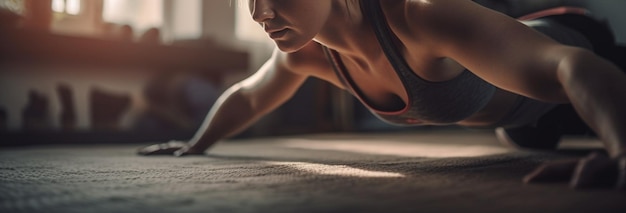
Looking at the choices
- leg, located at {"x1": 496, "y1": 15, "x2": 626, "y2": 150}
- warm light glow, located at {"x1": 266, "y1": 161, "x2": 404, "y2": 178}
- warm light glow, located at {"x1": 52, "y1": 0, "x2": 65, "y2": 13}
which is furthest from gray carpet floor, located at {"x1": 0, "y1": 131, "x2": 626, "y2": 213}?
warm light glow, located at {"x1": 52, "y1": 0, "x2": 65, "y2": 13}

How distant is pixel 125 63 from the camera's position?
1.70 m

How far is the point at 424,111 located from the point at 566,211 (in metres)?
0.41

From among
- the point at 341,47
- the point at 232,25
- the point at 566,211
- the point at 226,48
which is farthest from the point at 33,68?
the point at 566,211

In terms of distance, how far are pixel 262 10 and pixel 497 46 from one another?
10.5 inches

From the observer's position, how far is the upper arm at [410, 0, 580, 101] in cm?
55

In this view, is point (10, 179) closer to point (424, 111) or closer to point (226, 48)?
point (424, 111)

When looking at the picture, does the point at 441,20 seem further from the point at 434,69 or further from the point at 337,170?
the point at 337,170

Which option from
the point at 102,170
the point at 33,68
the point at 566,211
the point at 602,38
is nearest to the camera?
the point at 566,211

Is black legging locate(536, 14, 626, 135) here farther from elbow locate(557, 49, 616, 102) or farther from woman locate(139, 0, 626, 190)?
elbow locate(557, 49, 616, 102)

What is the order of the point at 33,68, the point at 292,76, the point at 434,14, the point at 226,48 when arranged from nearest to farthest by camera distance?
the point at 434,14
the point at 292,76
the point at 33,68
the point at 226,48

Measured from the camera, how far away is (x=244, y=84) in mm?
984

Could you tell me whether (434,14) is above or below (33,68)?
below

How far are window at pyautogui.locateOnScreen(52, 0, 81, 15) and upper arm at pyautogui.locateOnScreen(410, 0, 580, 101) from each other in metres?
1.34

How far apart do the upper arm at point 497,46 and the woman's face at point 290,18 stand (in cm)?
A: 13
